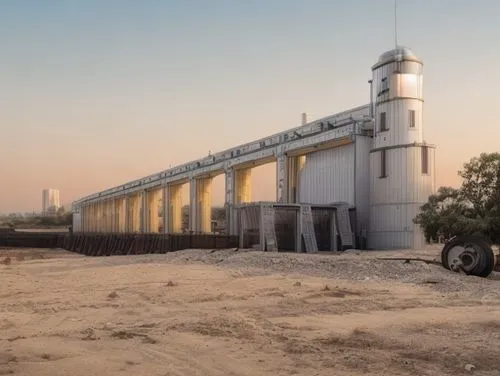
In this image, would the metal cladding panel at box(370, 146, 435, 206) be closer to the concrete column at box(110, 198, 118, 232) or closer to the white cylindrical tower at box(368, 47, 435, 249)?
the white cylindrical tower at box(368, 47, 435, 249)

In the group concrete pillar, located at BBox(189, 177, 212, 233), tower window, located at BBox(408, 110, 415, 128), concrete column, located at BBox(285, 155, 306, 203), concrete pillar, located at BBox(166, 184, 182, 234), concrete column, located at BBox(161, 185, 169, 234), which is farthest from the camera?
concrete pillar, located at BBox(166, 184, 182, 234)

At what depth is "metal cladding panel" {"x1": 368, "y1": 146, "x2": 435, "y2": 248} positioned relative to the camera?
36.2 m

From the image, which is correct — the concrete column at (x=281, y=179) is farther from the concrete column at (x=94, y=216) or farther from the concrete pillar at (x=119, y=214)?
the concrete column at (x=94, y=216)

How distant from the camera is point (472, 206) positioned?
23.3 m

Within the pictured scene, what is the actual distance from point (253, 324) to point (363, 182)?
2985cm

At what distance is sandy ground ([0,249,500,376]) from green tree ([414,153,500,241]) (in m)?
2.85

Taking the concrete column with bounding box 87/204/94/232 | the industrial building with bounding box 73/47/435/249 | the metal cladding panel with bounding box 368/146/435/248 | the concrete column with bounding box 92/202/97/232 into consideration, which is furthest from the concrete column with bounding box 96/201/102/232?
the metal cladding panel with bounding box 368/146/435/248

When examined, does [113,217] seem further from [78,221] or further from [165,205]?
[165,205]

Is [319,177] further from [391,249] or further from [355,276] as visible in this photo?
[355,276]

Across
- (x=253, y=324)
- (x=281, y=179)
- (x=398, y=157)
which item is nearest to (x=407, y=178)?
(x=398, y=157)

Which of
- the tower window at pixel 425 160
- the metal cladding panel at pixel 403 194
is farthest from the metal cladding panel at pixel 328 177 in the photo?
the tower window at pixel 425 160

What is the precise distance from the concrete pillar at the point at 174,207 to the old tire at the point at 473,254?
51.9m

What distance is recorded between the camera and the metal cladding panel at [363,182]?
3925 centimetres

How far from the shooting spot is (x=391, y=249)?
3666 cm
